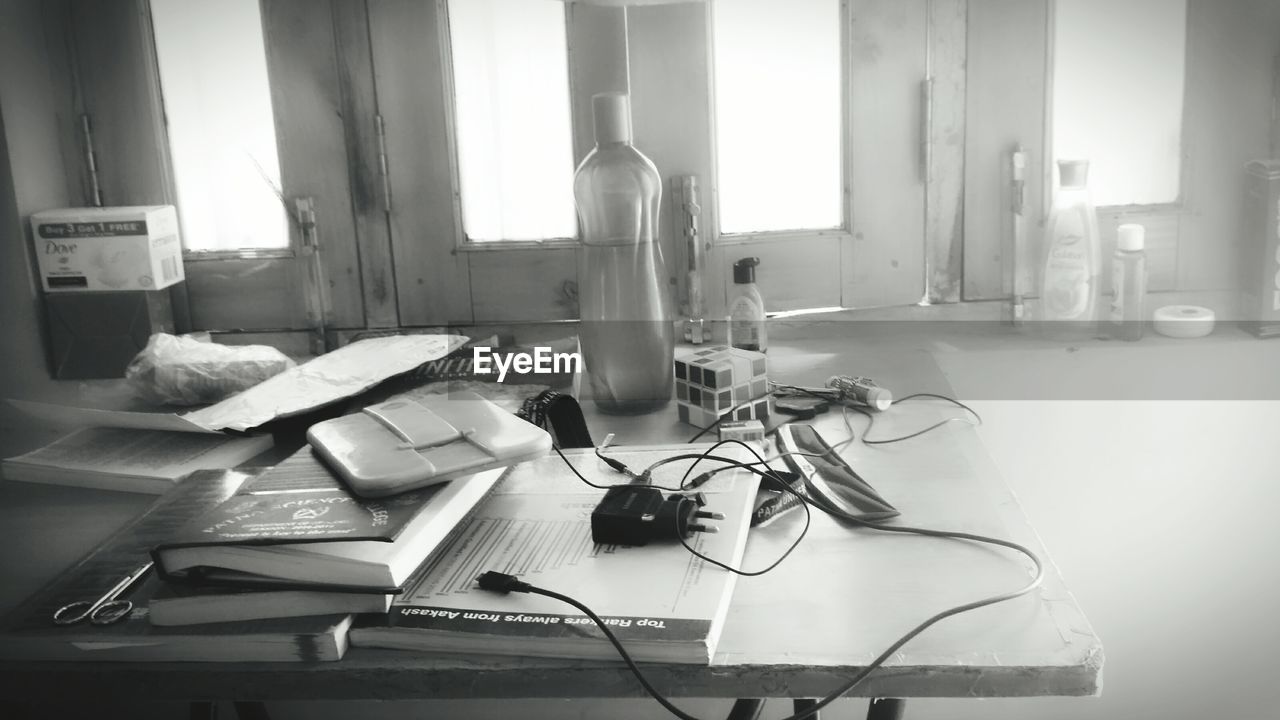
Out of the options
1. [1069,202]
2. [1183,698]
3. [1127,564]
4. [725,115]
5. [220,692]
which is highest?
[725,115]

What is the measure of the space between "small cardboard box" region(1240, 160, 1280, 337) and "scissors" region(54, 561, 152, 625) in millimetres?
1310

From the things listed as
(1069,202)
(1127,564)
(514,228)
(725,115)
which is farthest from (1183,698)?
(514,228)

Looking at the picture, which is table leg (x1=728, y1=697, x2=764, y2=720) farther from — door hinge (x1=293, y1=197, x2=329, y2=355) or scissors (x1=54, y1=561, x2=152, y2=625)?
door hinge (x1=293, y1=197, x2=329, y2=355)

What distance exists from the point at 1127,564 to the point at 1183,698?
20 centimetres

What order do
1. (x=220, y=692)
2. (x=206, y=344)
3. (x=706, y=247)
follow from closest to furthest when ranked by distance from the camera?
(x=220, y=692) < (x=206, y=344) < (x=706, y=247)

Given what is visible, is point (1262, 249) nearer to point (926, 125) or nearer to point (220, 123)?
point (926, 125)

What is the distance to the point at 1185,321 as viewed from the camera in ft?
4.55

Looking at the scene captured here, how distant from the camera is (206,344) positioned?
1.36 m

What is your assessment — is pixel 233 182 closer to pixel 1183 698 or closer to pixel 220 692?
pixel 220 692

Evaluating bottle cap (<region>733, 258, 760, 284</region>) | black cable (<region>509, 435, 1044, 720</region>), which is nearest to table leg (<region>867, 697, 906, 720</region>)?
black cable (<region>509, 435, 1044, 720</region>)

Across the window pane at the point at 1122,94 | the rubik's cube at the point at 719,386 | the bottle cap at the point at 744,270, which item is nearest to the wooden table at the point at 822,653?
the rubik's cube at the point at 719,386

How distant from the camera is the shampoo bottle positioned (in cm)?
139

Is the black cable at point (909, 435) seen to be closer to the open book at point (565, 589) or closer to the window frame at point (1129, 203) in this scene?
the open book at point (565, 589)

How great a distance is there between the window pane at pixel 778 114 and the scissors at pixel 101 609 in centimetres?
93
